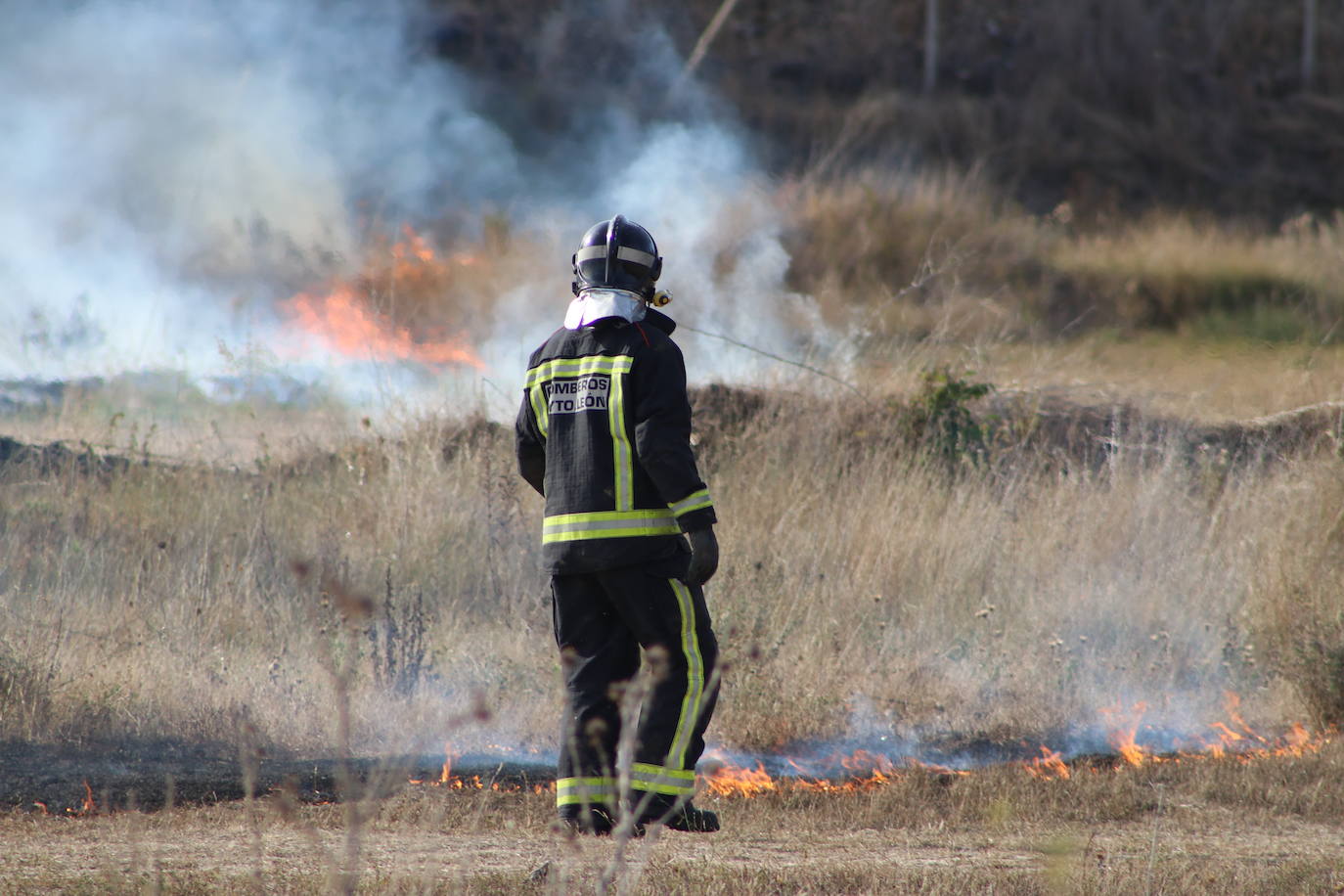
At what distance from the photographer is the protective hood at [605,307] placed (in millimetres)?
4289

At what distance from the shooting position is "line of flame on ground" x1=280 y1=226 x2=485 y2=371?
12188mm

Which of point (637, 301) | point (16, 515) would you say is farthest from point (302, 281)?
point (637, 301)

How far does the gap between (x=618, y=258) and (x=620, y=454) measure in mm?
688

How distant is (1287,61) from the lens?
81.6 ft

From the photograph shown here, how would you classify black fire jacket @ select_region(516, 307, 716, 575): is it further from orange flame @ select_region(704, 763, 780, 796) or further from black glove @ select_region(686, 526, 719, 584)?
orange flame @ select_region(704, 763, 780, 796)

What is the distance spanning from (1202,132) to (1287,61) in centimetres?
327

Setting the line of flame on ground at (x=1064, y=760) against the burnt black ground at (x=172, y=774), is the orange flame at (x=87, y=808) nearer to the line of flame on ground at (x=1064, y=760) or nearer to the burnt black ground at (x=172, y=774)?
the burnt black ground at (x=172, y=774)

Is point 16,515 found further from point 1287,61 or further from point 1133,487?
point 1287,61

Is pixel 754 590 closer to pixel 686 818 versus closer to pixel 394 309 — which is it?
pixel 686 818

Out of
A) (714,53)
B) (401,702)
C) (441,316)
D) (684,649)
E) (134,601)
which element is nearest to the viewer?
(684,649)

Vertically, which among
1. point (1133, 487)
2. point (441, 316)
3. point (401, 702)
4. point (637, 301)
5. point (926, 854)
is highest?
point (441, 316)

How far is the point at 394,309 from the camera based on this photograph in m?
12.4

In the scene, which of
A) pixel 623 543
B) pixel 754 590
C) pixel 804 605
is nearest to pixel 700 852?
pixel 623 543

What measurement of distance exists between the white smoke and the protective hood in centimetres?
729
